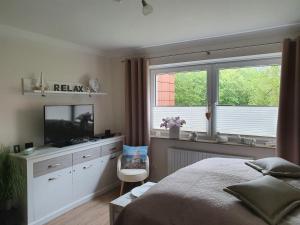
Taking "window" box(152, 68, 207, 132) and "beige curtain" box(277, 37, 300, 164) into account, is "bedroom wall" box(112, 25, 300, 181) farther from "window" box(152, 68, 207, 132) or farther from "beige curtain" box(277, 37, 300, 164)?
"window" box(152, 68, 207, 132)

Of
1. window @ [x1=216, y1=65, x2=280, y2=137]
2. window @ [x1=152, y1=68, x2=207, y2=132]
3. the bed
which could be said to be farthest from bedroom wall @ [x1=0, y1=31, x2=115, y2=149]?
window @ [x1=216, y1=65, x2=280, y2=137]

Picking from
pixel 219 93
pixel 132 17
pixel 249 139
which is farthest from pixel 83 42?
pixel 249 139

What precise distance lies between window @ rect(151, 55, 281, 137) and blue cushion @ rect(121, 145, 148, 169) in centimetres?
69

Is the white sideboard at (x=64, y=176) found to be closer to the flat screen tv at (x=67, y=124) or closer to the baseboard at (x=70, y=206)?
the baseboard at (x=70, y=206)

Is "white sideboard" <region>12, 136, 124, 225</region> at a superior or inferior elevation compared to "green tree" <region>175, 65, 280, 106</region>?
inferior

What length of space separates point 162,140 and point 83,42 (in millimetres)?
2003

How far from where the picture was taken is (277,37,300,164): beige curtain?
2.64 meters

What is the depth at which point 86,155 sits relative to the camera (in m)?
3.25

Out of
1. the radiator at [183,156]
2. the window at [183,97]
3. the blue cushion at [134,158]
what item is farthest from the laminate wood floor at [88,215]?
the window at [183,97]

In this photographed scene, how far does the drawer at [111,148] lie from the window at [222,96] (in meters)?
0.71

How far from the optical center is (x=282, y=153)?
2.76 metres

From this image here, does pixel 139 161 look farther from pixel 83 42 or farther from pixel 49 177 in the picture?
pixel 83 42

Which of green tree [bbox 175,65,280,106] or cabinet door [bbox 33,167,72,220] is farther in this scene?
green tree [bbox 175,65,280,106]

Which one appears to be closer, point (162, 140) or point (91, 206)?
point (91, 206)
